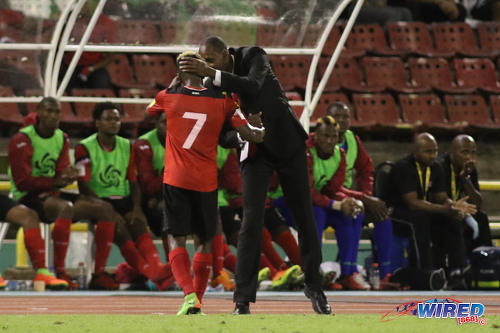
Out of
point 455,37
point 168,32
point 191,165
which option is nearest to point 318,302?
point 191,165

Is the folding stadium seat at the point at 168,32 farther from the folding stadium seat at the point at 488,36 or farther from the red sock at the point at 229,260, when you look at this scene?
the folding stadium seat at the point at 488,36

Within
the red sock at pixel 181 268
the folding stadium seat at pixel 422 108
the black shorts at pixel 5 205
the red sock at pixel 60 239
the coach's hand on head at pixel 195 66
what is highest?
the coach's hand on head at pixel 195 66

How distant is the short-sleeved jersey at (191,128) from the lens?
19.0 feet

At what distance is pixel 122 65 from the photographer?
49.1 ft

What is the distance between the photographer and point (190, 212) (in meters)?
5.88

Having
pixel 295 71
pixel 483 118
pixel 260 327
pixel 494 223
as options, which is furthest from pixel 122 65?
pixel 260 327

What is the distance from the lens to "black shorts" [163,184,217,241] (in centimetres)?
575

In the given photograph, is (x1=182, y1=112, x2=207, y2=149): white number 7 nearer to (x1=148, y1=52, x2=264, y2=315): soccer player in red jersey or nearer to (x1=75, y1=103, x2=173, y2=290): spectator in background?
(x1=148, y1=52, x2=264, y2=315): soccer player in red jersey

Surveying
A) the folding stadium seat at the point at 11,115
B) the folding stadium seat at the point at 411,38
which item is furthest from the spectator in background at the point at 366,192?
the folding stadium seat at the point at 411,38

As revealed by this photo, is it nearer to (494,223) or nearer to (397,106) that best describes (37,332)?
(494,223)

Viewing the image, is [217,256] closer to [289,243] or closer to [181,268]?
[289,243]

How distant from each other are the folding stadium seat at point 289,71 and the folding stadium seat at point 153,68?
1517 mm

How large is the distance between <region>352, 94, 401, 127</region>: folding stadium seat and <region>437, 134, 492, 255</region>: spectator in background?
4765 mm

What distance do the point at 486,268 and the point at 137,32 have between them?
3885 millimetres
